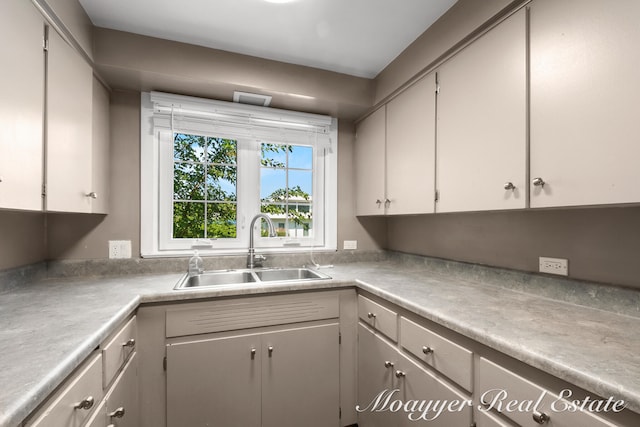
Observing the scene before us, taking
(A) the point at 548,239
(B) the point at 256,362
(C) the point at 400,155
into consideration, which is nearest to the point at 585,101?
(A) the point at 548,239

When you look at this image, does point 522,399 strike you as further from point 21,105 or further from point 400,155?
point 21,105

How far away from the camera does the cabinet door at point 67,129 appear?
46.3 inches

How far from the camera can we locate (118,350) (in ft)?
3.66

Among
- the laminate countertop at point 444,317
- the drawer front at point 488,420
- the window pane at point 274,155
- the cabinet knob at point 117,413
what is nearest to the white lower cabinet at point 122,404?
the cabinet knob at point 117,413

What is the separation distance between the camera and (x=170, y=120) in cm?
195

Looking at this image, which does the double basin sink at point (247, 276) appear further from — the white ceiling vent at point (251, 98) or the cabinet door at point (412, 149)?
Result: the white ceiling vent at point (251, 98)

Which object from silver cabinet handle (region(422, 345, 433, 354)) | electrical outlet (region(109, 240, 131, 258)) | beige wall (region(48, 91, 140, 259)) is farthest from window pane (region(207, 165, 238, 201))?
silver cabinet handle (region(422, 345, 433, 354))

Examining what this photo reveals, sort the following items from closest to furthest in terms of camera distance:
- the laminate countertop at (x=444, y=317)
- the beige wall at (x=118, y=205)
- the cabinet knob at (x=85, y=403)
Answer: the laminate countertop at (x=444, y=317), the cabinet knob at (x=85, y=403), the beige wall at (x=118, y=205)

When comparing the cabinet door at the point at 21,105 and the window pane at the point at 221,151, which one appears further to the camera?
the window pane at the point at 221,151

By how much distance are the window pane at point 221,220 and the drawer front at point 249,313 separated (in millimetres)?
729

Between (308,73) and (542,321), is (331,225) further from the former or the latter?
(542,321)

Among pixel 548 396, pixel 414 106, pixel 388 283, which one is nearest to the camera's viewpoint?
pixel 548 396

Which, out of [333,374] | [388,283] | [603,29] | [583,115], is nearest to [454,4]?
[603,29]

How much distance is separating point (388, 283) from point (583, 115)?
3.47ft
